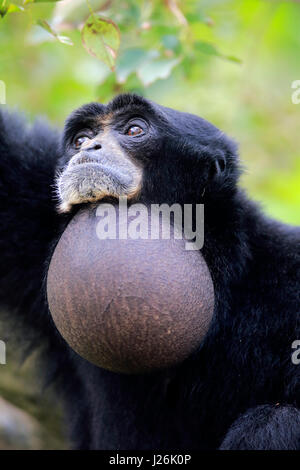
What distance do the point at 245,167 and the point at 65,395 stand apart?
9.04ft

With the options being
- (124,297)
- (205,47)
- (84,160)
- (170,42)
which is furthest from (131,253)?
(205,47)

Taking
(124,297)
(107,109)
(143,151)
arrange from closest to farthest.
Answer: (124,297) < (143,151) < (107,109)

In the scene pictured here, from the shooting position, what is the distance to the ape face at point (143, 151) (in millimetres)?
4312

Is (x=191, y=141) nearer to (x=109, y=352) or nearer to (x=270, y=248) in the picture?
(x=270, y=248)

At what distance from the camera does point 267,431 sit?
13.9 feet

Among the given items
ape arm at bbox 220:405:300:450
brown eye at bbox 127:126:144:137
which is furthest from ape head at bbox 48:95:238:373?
ape arm at bbox 220:405:300:450

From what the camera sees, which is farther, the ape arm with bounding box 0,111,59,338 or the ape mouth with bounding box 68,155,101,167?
the ape arm with bounding box 0,111,59,338

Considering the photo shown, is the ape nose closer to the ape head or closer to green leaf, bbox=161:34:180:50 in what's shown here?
the ape head

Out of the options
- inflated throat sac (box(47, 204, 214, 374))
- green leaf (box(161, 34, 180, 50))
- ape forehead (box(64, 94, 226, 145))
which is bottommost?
inflated throat sac (box(47, 204, 214, 374))

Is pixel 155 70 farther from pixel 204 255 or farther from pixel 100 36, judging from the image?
pixel 204 255

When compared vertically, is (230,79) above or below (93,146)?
above

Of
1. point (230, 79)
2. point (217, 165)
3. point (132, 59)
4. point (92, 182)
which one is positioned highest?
point (230, 79)

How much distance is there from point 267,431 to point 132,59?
3.17 m

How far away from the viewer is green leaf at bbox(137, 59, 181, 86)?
5098mm
